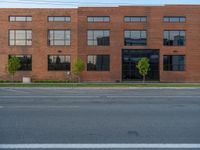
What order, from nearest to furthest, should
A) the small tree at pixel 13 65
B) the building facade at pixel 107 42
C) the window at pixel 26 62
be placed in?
the small tree at pixel 13 65 < the building facade at pixel 107 42 < the window at pixel 26 62

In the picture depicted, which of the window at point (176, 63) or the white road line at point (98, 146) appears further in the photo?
the window at point (176, 63)

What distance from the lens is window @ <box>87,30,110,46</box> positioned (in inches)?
1699

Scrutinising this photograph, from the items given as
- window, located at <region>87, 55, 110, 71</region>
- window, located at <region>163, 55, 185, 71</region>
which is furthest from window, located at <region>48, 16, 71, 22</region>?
window, located at <region>163, 55, 185, 71</region>

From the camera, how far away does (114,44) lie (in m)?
43.1

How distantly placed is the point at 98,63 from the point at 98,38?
134 inches

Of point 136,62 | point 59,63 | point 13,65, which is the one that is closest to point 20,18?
point 13,65

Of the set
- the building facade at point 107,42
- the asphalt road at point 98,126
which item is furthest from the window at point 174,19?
the asphalt road at point 98,126

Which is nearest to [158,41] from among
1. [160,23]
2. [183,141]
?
[160,23]

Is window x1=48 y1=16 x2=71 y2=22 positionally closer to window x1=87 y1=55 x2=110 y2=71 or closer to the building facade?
the building facade

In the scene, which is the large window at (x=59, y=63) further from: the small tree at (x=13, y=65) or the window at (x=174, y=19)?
the window at (x=174, y=19)

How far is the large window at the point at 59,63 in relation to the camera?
43562 mm

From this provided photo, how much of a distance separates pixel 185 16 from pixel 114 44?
1036cm

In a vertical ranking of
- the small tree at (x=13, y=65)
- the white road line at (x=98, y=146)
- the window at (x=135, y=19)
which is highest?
the window at (x=135, y=19)

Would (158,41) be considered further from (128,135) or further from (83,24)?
(128,135)
